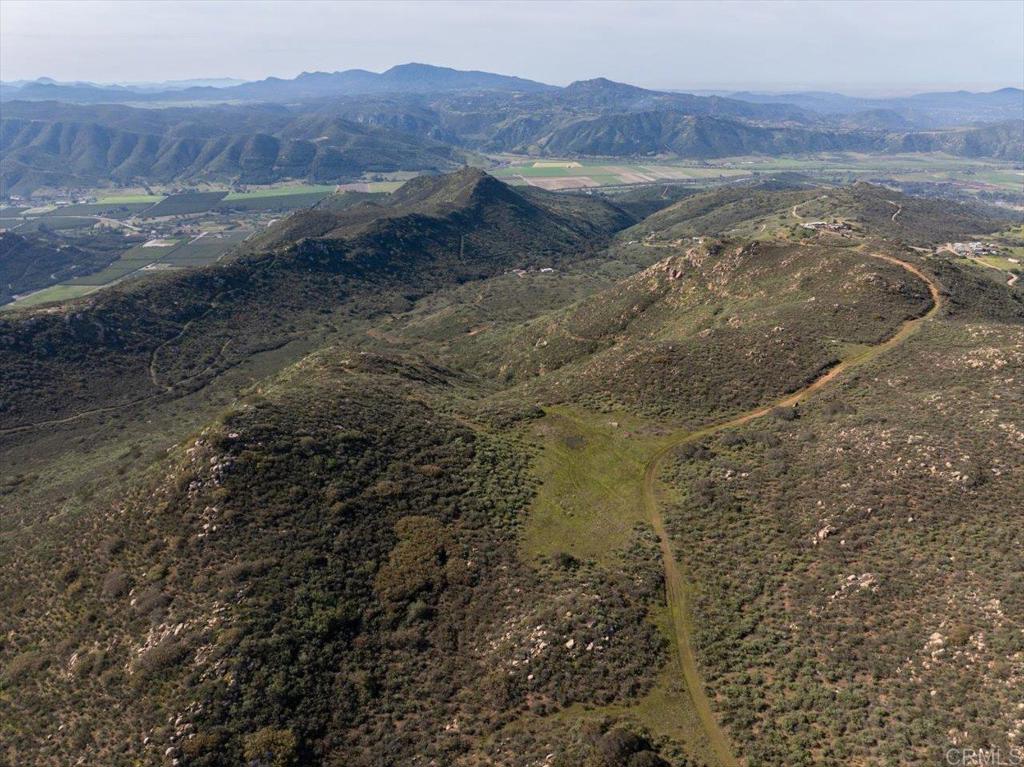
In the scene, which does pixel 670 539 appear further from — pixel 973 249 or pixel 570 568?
pixel 973 249

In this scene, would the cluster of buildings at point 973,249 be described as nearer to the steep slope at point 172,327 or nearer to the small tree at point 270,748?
the steep slope at point 172,327

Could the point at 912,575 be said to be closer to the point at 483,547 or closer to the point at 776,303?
the point at 483,547

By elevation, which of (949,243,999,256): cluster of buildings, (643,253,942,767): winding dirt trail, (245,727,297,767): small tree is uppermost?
(949,243,999,256): cluster of buildings

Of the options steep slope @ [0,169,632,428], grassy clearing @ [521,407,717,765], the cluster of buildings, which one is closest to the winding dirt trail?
grassy clearing @ [521,407,717,765]

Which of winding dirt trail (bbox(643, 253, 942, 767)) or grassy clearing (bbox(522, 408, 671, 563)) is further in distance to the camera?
grassy clearing (bbox(522, 408, 671, 563))

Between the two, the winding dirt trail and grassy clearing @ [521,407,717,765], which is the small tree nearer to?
grassy clearing @ [521,407,717,765]

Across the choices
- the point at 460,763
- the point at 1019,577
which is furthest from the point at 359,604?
the point at 1019,577

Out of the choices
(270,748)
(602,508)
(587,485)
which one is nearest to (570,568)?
(602,508)

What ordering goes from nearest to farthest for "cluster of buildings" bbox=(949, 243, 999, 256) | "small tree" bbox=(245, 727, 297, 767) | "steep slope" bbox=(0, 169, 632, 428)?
"small tree" bbox=(245, 727, 297, 767) → "steep slope" bbox=(0, 169, 632, 428) → "cluster of buildings" bbox=(949, 243, 999, 256)

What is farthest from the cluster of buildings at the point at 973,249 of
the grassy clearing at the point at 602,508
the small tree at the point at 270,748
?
the small tree at the point at 270,748
